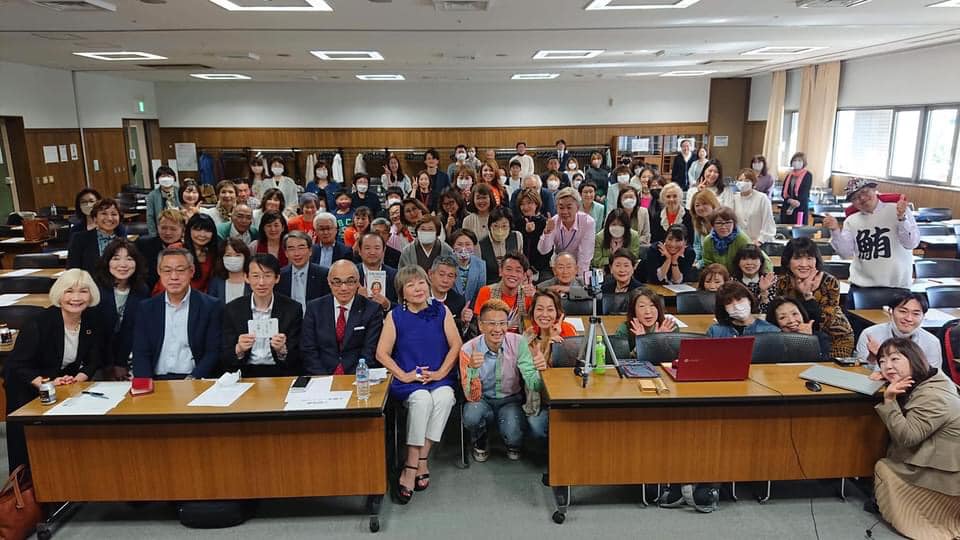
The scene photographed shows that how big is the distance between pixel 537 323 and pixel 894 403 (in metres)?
2.17

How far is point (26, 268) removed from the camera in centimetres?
698

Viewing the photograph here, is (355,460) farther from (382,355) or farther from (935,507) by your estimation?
(935,507)

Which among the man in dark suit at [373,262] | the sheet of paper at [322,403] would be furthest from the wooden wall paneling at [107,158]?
the sheet of paper at [322,403]

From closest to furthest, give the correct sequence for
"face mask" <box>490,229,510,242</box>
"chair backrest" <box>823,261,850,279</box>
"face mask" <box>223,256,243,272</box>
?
"face mask" <box>223,256,243,272</box> < "face mask" <box>490,229,510,242</box> < "chair backrest" <box>823,261,850,279</box>

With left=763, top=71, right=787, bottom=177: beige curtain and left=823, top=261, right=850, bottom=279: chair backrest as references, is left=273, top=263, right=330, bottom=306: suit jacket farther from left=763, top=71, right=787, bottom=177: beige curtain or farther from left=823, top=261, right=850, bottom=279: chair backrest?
left=763, top=71, right=787, bottom=177: beige curtain

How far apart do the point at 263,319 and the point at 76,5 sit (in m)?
4.02

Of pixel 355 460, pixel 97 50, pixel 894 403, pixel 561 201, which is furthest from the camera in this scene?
pixel 97 50

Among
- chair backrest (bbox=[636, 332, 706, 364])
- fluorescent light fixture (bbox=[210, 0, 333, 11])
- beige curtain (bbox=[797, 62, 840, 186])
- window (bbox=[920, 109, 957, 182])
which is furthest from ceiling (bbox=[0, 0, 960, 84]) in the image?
chair backrest (bbox=[636, 332, 706, 364])

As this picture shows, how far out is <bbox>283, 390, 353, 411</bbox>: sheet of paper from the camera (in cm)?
345

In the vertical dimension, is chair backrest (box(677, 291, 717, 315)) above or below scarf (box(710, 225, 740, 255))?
below

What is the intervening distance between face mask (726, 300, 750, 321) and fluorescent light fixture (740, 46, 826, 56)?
723 cm

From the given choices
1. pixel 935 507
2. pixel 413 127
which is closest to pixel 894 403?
pixel 935 507

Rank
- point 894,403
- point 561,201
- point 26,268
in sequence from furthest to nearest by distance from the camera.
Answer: point 26,268, point 561,201, point 894,403

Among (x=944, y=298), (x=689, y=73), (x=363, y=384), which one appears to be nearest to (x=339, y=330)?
(x=363, y=384)
